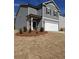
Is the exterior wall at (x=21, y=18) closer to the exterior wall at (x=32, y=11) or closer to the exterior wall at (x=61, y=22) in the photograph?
the exterior wall at (x=32, y=11)

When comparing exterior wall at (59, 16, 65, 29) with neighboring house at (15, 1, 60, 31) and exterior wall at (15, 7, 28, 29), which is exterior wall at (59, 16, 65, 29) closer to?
neighboring house at (15, 1, 60, 31)

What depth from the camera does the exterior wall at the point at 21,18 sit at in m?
1.84

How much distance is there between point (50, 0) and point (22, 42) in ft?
2.18

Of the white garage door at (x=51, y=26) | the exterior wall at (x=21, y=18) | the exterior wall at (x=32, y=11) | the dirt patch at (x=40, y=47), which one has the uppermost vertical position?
the exterior wall at (x=32, y=11)

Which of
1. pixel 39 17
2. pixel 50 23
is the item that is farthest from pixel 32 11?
pixel 50 23

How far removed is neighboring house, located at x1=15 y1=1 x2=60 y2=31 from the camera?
6.06 feet

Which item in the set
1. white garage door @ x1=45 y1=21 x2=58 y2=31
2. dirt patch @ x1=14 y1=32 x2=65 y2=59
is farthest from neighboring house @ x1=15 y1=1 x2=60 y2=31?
dirt patch @ x1=14 y1=32 x2=65 y2=59

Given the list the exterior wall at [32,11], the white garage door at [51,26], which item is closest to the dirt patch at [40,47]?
the white garage door at [51,26]

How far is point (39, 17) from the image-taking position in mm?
1865
